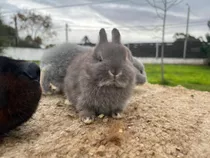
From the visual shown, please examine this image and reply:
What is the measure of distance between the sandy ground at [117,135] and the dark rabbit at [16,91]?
0.94ft

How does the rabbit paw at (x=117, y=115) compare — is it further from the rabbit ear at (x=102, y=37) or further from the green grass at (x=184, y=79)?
the green grass at (x=184, y=79)

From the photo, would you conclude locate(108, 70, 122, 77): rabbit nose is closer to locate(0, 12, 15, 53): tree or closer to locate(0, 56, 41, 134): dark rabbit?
locate(0, 56, 41, 134): dark rabbit

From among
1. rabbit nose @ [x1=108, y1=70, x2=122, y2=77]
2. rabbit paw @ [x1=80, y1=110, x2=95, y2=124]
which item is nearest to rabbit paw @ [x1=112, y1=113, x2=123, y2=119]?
rabbit paw @ [x1=80, y1=110, x2=95, y2=124]

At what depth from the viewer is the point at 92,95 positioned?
3.38m

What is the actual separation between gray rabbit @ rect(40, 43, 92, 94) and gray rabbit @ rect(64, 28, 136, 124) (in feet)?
3.00

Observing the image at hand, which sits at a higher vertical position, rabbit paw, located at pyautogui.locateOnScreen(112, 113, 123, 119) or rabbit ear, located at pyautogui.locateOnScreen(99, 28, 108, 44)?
rabbit ear, located at pyautogui.locateOnScreen(99, 28, 108, 44)

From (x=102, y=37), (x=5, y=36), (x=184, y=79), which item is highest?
(x=102, y=37)

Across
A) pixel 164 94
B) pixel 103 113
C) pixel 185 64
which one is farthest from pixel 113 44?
pixel 185 64

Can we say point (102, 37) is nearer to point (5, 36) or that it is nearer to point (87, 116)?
point (87, 116)

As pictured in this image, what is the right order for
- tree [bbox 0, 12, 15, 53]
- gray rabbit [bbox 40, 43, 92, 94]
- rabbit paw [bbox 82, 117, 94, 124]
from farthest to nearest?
1. tree [bbox 0, 12, 15, 53]
2. gray rabbit [bbox 40, 43, 92, 94]
3. rabbit paw [bbox 82, 117, 94, 124]

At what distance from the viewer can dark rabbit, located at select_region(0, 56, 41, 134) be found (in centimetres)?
286

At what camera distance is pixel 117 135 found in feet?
10.1

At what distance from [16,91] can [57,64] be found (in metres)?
1.81

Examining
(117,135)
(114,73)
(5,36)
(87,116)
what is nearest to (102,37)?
(114,73)
